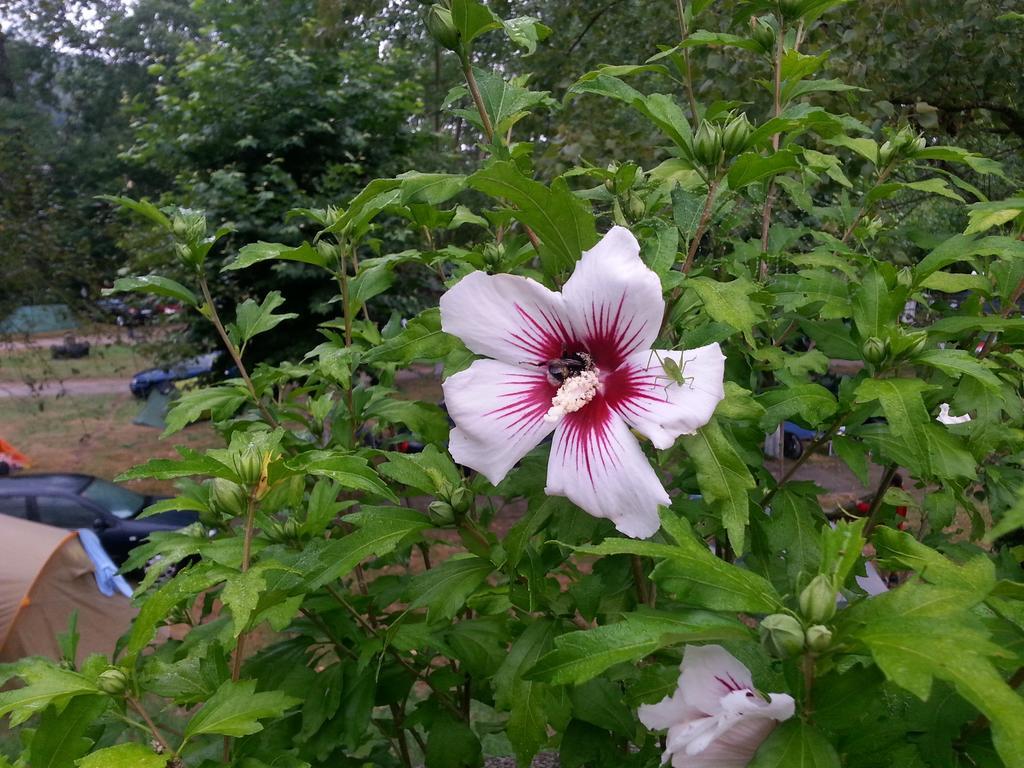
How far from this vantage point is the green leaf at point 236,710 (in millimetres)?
989

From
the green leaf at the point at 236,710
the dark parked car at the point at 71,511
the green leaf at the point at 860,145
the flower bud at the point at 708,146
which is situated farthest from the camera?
the dark parked car at the point at 71,511

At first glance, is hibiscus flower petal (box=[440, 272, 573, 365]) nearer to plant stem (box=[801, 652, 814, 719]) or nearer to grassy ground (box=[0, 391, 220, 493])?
plant stem (box=[801, 652, 814, 719])

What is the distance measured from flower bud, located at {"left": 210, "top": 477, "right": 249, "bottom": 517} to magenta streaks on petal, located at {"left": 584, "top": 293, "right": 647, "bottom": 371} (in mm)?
575

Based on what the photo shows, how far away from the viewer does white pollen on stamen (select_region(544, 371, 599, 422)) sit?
1008 mm

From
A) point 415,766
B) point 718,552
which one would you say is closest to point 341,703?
point 718,552

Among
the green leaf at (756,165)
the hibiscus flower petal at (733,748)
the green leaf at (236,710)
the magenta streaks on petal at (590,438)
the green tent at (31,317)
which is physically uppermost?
the green leaf at (756,165)

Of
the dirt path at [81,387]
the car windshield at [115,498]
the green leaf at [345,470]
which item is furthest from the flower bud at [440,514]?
the dirt path at [81,387]

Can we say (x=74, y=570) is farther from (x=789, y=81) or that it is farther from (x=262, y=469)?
(x=789, y=81)

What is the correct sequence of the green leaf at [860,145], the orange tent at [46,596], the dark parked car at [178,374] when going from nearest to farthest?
the green leaf at [860,145] → the orange tent at [46,596] → the dark parked car at [178,374]

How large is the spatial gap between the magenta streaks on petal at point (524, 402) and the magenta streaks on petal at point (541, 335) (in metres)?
0.04

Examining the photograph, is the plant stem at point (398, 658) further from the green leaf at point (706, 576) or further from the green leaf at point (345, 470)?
the green leaf at point (706, 576)

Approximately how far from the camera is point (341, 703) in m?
1.50

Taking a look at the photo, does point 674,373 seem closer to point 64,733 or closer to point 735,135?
point 735,135

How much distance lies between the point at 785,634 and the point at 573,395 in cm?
40
